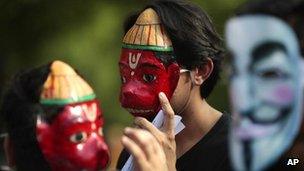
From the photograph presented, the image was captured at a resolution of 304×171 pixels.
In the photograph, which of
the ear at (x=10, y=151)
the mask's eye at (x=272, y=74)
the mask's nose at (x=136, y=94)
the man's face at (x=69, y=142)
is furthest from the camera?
the mask's nose at (x=136, y=94)

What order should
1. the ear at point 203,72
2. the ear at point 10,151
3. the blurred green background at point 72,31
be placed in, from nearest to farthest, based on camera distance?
the ear at point 10,151 < the ear at point 203,72 < the blurred green background at point 72,31

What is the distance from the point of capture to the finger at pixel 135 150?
6.31 feet

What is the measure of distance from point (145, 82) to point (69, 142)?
0.60m

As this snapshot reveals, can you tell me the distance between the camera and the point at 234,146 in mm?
1616

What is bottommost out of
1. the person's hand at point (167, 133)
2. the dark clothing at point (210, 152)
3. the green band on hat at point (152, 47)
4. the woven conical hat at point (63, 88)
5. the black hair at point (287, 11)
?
the dark clothing at point (210, 152)

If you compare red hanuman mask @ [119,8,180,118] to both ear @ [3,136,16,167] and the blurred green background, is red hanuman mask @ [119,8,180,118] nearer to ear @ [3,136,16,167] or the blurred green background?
ear @ [3,136,16,167]

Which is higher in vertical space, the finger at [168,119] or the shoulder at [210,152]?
the finger at [168,119]

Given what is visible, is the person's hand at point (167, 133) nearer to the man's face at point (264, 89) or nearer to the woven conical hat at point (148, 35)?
the woven conical hat at point (148, 35)

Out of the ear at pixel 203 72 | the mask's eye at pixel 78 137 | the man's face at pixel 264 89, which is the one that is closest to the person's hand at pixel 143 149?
the mask's eye at pixel 78 137

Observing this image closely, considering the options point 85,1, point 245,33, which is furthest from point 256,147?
point 85,1

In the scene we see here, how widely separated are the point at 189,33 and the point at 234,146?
0.98 m

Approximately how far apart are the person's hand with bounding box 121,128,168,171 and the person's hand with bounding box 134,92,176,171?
0.23m

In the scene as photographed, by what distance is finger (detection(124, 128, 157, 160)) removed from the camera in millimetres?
1942

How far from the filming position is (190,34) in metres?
2.54
